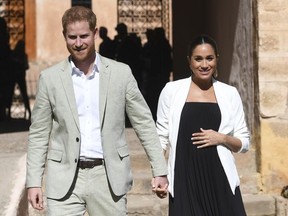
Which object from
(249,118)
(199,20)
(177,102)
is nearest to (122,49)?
(199,20)

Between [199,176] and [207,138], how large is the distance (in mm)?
265

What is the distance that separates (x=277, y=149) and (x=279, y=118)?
0.96 feet

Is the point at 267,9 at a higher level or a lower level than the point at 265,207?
higher

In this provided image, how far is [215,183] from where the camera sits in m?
6.00

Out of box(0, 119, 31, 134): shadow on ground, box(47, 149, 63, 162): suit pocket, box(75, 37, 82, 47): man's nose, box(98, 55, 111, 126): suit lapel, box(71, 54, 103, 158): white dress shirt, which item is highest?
box(75, 37, 82, 47): man's nose

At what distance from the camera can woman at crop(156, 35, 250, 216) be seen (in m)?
5.99

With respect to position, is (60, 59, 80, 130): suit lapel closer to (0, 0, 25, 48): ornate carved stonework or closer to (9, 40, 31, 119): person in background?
(9, 40, 31, 119): person in background

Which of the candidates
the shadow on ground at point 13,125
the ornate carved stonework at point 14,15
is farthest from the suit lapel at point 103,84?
the ornate carved stonework at point 14,15

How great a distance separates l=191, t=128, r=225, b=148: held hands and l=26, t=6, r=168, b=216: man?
541 millimetres

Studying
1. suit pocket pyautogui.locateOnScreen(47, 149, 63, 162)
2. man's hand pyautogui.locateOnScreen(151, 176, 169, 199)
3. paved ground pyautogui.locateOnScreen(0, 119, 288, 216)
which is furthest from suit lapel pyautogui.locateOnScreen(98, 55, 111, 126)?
paved ground pyautogui.locateOnScreen(0, 119, 288, 216)

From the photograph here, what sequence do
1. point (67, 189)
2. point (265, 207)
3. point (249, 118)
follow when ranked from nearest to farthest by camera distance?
point (67, 189), point (265, 207), point (249, 118)

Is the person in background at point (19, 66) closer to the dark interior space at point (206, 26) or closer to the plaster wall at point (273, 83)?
the dark interior space at point (206, 26)

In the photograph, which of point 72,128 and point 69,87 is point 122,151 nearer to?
point 72,128

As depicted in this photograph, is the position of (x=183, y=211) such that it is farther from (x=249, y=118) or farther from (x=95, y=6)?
(x=95, y=6)
